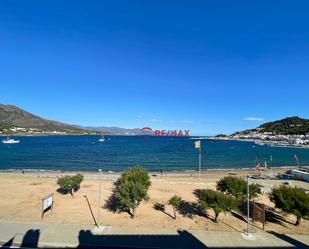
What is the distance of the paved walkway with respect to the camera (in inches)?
594

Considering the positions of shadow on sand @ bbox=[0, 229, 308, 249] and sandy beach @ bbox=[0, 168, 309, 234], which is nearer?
shadow on sand @ bbox=[0, 229, 308, 249]

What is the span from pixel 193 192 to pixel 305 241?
13230mm

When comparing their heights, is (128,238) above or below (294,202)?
below

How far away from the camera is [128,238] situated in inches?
632

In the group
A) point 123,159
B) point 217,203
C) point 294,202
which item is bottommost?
point 123,159

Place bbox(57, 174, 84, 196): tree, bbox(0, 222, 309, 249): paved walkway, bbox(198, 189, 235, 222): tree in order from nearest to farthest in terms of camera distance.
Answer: bbox(0, 222, 309, 249): paved walkway < bbox(198, 189, 235, 222): tree < bbox(57, 174, 84, 196): tree

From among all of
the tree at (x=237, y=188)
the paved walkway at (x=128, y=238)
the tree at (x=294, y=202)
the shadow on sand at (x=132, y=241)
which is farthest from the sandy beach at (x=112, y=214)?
the tree at (x=237, y=188)

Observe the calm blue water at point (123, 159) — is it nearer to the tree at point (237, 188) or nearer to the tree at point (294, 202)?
the tree at point (237, 188)

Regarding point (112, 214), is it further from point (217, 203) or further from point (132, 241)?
point (217, 203)

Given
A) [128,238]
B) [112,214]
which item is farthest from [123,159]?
[128,238]

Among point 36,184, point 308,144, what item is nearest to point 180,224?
point 36,184

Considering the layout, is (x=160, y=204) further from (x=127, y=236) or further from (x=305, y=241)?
(x=305, y=241)

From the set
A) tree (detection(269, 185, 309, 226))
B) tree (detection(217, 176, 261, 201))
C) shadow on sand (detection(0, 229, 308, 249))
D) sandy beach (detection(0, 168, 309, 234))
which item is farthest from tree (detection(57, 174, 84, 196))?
tree (detection(269, 185, 309, 226))

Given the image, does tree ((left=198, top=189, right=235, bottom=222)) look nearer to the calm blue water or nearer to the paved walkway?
the paved walkway
